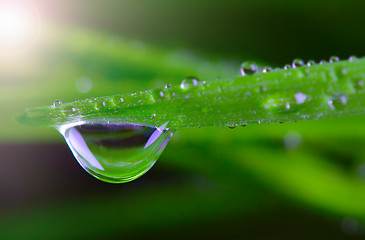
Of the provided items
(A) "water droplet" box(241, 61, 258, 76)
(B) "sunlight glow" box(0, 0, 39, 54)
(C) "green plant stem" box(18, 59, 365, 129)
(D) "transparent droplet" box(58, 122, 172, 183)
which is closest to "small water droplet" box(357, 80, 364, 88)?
(C) "green plant stem" box(18, 59, 365, 129)

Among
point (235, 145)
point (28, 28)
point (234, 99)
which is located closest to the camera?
point (234, 99)

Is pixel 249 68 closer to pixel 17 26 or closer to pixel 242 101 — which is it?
pixel 242 101

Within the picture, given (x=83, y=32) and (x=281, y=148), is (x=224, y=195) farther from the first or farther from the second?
(x=83, y=32)

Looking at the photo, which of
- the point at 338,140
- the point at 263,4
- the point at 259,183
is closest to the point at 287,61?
the point at 263,4

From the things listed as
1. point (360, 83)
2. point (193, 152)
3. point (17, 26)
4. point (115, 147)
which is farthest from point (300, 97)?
point (17, 26)

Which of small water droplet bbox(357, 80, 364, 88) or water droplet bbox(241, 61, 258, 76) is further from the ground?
water droplet bbox(241, 61, 258, 76)

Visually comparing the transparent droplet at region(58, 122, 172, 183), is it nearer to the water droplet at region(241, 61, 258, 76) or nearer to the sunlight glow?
the water droplet at region(241, 61, 258, 76)
